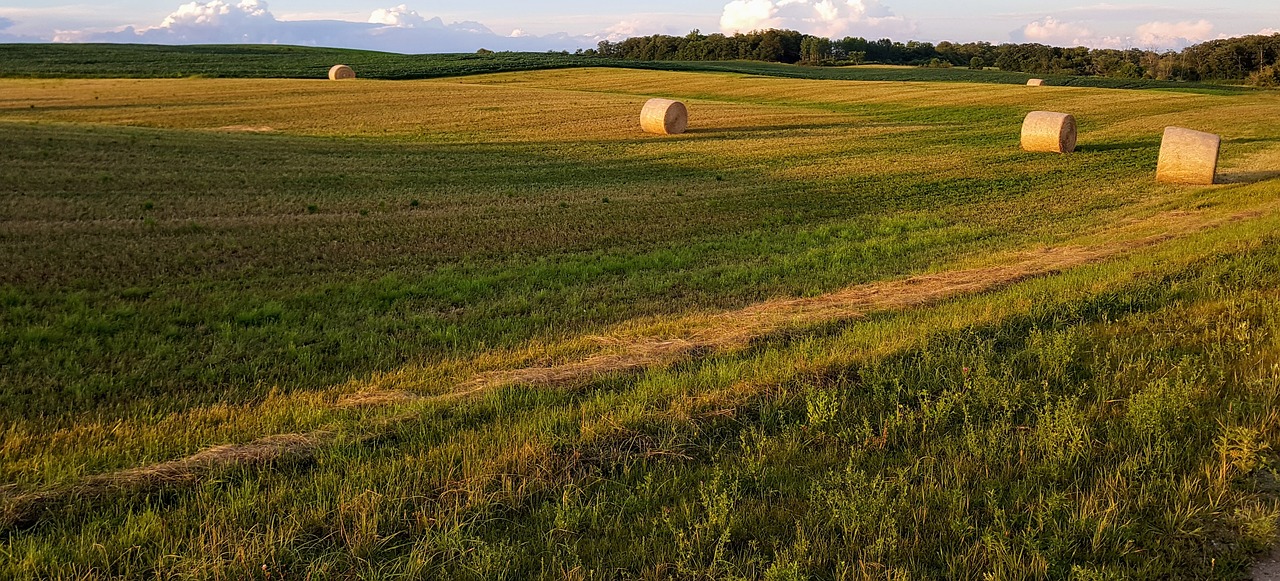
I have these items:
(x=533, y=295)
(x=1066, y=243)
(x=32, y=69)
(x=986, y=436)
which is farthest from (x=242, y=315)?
(x=32, y=69)

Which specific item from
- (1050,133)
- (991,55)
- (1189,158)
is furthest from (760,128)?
(991,55)

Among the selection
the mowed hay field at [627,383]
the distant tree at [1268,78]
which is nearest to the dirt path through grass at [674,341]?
the mowed hay field at [627,383]

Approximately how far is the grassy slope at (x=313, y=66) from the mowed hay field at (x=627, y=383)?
5146 cm

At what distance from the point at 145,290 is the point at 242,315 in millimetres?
1775

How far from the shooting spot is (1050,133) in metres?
25.7

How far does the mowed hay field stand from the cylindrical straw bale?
3253 mm

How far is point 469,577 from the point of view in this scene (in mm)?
3346

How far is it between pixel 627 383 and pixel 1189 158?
64.1 feet

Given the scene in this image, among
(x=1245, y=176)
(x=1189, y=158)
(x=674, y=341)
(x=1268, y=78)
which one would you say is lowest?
(x=674, y=341)

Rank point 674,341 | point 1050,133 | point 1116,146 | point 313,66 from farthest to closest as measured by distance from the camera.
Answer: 1. point 313,66
2. point 1116,146
3. point 1050,133
4. point 674,341

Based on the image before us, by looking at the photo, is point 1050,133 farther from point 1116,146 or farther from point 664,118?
point 664,118

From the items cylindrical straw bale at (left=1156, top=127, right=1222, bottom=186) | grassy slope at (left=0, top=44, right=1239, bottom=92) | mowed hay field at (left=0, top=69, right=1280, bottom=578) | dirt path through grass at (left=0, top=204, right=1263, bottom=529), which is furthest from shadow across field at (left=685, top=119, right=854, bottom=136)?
grassy slope at (left=0, top=44, right=1239, bottom=92)

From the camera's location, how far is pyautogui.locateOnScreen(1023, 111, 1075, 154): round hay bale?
2561cm

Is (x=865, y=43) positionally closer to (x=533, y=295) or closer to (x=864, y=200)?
(x=864, y=200)
